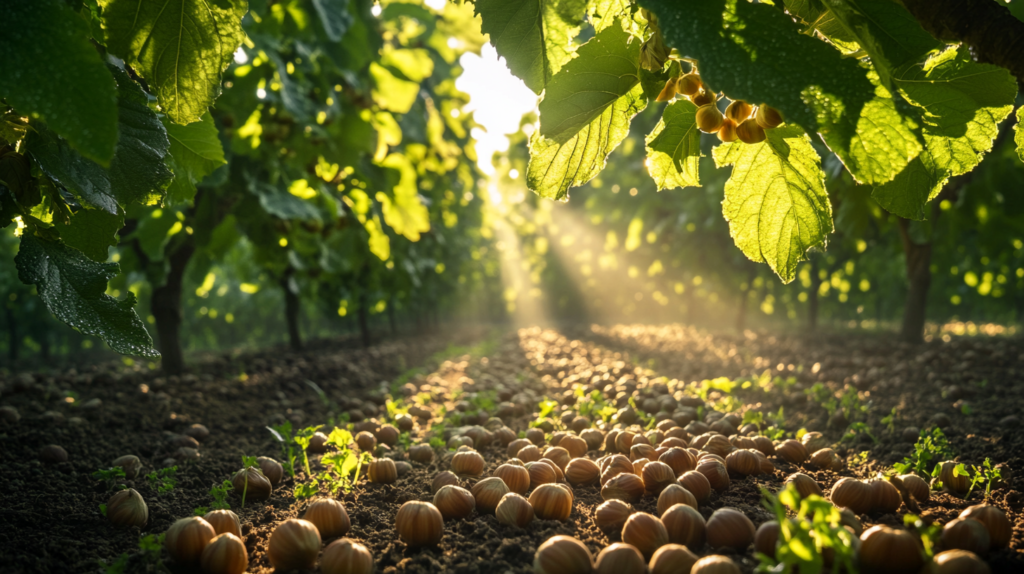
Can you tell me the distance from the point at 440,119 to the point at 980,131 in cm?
623

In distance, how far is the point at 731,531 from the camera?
1.58 m

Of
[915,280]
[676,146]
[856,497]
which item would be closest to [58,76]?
[676,146]

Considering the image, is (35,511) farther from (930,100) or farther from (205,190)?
(930,100)

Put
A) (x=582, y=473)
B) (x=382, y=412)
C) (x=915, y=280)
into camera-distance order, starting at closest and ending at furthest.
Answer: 1. (x=582, y=473)
2. (x=382, y=412)
3. (x=915, y=280)

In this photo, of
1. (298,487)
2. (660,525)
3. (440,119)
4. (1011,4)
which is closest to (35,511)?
(298,487)

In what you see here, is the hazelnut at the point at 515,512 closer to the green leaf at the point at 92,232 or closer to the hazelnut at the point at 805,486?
the hazelnut at the point at 805,486

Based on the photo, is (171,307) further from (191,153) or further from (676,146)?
(676,146)

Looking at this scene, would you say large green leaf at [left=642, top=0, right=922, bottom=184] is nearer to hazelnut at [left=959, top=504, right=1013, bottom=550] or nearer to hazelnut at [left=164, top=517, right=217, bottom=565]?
hazelnut at [left=959, top=504, right=1013, bottom=550]

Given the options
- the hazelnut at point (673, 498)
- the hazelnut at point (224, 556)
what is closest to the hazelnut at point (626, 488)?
the hazelnut at point (673, 498)

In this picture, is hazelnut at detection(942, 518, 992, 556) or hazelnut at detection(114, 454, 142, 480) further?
hazelnut at detection(114, 454, 142, 480)

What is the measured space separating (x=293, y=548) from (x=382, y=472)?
32.5 inches

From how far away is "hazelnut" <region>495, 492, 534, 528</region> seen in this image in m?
1.83

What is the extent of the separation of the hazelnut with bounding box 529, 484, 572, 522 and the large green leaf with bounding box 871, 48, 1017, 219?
1286 millimetres

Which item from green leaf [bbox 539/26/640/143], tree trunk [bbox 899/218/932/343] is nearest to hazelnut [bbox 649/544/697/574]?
green leaf [bbox 539/26/640/143]
